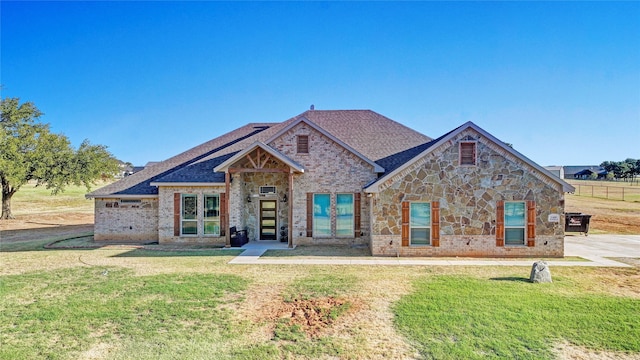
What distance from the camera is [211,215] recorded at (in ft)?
59.5

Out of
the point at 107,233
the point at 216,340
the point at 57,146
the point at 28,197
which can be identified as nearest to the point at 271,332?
the point at 216,340

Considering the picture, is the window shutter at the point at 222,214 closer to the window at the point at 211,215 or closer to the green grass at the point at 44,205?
the window at the point at 211,215

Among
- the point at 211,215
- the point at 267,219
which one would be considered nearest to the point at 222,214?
the point at 211,215

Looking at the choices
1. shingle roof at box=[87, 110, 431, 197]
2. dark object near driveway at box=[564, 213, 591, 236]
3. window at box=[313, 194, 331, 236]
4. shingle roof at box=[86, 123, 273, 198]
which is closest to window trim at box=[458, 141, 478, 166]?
shingle roof at box=[87, 110, 431, 197]

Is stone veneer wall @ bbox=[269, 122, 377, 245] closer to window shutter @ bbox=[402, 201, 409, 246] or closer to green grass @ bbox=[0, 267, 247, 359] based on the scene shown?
window shutter @ bbox=[402, 201, 409, 246]

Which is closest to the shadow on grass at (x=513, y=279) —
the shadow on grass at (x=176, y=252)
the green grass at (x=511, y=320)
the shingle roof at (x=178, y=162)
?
the green grass at (x=511, y=320)

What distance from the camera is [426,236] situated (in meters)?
15.1

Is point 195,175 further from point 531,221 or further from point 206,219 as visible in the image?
point 531,221

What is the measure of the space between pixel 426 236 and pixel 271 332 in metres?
9.51

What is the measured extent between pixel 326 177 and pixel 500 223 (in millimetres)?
7838

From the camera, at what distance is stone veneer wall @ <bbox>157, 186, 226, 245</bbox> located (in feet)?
58.7

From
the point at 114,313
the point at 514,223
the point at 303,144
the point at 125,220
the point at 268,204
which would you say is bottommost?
the point at 114,313

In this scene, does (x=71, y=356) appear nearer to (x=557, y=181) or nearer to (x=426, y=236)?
(x=426, y=236)

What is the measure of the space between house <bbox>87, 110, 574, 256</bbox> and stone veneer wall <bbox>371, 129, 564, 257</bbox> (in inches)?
1.6
